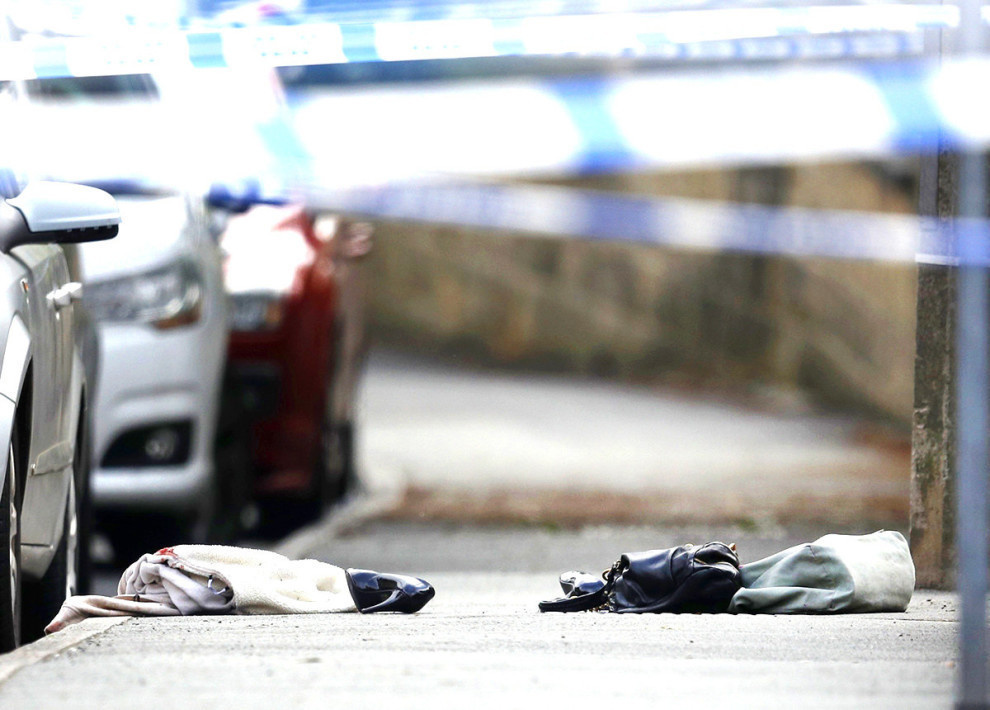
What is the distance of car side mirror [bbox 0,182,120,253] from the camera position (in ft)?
15.7

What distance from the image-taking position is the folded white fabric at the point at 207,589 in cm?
510

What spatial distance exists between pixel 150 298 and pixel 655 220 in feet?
39.9

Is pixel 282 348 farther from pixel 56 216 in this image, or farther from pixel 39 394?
pixel 56 216

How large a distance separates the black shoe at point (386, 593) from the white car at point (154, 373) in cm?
249

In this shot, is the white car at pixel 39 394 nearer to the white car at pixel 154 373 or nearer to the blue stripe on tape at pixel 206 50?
the blue stripe on tape at pixel 206 50

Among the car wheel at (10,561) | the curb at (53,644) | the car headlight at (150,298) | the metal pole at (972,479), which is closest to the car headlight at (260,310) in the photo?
the car headlight at (150,298)

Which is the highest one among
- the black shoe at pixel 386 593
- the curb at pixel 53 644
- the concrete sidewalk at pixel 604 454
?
the curb at pixel 53 644

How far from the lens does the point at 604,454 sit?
13.1 meters

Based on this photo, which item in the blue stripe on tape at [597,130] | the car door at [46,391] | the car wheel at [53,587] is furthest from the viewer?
the blue stripe on tape at [597,130]

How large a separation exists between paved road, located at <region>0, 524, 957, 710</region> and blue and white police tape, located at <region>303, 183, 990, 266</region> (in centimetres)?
1090

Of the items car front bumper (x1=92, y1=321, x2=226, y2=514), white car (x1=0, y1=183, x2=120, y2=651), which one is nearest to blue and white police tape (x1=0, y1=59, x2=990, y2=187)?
white car (x1=0, y1=183, x2=120, y2=651)

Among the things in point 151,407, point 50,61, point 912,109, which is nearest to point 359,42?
point 50,61

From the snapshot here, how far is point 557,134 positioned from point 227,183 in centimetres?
229

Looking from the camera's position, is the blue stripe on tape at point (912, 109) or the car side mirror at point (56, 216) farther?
the blue stripe on tape at point (912, 109)
